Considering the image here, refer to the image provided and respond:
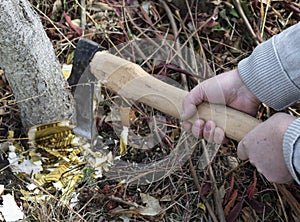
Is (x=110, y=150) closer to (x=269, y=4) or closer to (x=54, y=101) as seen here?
(x=54, y=101)

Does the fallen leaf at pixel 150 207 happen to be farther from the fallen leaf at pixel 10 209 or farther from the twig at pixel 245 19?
the twig at pixel 245 19

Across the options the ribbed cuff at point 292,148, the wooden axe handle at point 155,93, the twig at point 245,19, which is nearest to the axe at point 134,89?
the wooden axe handle at point 155,93

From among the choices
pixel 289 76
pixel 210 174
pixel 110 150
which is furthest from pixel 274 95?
pixel 110 150

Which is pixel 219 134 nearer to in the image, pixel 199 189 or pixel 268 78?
pixel 268 78

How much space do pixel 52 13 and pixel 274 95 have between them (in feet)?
3.33

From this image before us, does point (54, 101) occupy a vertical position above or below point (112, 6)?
below

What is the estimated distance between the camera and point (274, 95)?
145cm

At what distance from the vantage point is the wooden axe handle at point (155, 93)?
4.67ft

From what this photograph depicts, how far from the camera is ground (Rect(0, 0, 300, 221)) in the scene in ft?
5.51

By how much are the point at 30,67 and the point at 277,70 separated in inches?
29.4

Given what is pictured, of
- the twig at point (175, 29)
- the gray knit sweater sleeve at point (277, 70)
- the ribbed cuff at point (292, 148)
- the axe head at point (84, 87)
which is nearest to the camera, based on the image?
the ribbed cuff at point (292, 148)

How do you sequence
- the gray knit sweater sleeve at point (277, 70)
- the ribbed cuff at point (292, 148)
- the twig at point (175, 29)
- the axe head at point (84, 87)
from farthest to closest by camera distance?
the twig at point (175, 29) < the axe head at point (84, 87) < the gray knit sweater sleeve at point (277, 70) < the ribbed cuff at point (292, 148)

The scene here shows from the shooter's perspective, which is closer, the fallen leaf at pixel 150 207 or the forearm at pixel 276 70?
the forearm at pixel 276 70

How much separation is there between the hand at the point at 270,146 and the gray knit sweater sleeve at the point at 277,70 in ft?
0.14
